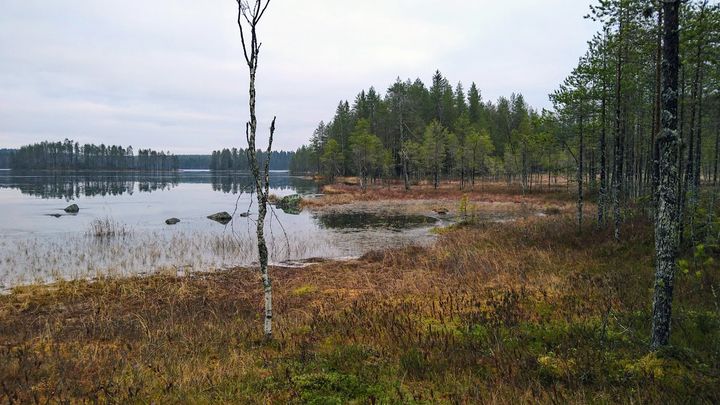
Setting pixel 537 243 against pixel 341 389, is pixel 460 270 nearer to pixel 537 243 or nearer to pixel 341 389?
pixel 537 243

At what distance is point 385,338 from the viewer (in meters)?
7.37

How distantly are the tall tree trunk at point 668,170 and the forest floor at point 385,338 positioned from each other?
0.57 meters

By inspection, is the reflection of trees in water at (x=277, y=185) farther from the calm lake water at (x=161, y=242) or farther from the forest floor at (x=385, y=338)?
the forest floor at (x=385, y=338)

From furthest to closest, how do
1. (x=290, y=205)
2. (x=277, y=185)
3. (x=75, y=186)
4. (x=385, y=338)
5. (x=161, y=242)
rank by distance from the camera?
(x=277, y=185)
(x=75, y=186)
(x=290, y=205)
(x=161, y=242)
(x=385, y=338)

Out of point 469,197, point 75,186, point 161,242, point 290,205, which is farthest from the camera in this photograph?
point 75,186

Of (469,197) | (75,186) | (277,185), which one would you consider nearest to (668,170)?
(469,197)

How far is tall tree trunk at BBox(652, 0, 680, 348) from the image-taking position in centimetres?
539

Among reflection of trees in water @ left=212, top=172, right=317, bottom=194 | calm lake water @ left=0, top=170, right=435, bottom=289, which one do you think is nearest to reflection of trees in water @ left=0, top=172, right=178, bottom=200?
reflection of trees in water @ left=212, top=172, right=317, bottom=194

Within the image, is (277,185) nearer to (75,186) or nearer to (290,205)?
(75,186)

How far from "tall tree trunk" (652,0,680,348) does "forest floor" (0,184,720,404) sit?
57cm

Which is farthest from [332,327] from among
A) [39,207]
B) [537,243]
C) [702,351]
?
[39,207]

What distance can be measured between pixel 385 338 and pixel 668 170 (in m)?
5.19

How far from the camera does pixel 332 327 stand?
838 centimetres

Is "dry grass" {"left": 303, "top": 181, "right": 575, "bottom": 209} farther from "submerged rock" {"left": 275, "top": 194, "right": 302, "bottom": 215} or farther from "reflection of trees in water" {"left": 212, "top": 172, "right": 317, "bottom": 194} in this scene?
"reflection of trees in water" {"left": 212, "top": 172, "right": 317, "bottom": 194}
